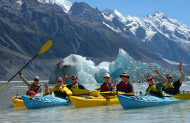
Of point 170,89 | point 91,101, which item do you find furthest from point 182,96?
point 91,101

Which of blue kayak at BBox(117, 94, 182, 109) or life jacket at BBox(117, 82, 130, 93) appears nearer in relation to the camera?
blue kayak at BBox(117, 94, 182, 109)

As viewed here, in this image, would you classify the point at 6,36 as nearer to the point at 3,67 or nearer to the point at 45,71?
the point at 45,71

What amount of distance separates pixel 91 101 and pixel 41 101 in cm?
224

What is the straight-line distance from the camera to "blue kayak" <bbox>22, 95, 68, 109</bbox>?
13656mm

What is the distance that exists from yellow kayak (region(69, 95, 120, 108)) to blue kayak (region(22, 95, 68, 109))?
0.90 meters

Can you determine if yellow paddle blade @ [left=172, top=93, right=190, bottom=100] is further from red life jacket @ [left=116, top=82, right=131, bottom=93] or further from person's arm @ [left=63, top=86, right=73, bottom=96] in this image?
person's arm @ [left=63, top=86, right=73, bottom=96]

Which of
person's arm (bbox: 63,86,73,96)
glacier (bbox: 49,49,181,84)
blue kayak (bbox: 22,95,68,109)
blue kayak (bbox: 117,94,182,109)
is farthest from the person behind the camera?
glacier (bbox: 49,49,181,84)

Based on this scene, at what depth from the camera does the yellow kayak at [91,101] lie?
543 inches

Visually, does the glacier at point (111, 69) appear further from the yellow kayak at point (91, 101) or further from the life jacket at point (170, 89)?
the yellow kayak at point (91, 101)

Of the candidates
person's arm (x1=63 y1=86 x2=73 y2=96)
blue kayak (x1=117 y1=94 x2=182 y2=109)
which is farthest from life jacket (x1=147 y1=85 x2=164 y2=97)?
person's arm (x1=63 y1=86 x2=73 y2=96)

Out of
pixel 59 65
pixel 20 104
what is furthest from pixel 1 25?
pixel 20 104

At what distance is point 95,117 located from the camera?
10.9m

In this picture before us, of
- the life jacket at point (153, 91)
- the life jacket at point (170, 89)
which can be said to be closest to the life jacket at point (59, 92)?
the life jacket at point (153, 91)

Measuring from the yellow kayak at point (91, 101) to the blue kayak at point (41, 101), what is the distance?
905 millimetres
